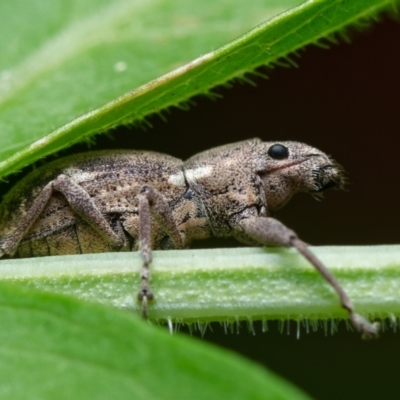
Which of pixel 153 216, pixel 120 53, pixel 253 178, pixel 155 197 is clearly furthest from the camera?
pixel 253 178

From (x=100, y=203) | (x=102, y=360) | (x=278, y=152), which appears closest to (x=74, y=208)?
(x=100, y=203)

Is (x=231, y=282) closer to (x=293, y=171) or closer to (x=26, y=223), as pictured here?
(x=26, y=223)

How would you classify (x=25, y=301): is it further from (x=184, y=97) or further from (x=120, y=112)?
(x=184, y=97)

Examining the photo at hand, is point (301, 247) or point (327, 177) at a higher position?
point (327, 177)

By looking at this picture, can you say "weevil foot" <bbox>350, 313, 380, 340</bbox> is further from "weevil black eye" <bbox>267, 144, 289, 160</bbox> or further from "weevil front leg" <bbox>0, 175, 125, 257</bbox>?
"weevil front leg" <bbox>0, 175, 125, 257</bbox>

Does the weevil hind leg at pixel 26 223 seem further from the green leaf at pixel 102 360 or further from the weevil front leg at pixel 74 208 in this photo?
the green leaf at pixel 102 360

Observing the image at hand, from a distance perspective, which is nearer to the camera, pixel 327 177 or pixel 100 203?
pixel 100 203

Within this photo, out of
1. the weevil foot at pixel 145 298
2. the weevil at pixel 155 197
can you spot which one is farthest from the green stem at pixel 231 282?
the weevil at pixel 155 197
